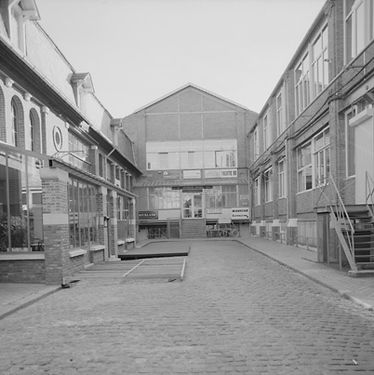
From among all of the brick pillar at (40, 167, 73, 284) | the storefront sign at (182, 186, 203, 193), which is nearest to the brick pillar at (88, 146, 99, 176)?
the brick pillar at (40, 167, 73, 284)

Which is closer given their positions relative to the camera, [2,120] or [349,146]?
[2,120]

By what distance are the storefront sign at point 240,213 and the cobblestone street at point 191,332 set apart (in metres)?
24.3

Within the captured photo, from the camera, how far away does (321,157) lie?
55.5 ft

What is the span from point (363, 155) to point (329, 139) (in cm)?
307

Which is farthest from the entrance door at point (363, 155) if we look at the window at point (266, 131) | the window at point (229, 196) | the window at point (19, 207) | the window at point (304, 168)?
the window at point (229, 196)

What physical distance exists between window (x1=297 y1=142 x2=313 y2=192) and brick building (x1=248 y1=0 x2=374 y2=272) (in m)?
0.05

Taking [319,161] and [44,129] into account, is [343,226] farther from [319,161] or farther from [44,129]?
[44,129]

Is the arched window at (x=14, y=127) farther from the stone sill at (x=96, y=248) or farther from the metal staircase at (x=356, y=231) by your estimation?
the metal staircase at (x=356, y=231)

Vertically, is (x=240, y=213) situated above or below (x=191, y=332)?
above

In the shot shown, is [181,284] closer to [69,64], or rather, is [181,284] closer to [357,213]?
[357,213]

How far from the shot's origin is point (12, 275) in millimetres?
10258

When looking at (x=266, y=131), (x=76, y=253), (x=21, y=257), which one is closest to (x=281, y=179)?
(x=266, y=131)

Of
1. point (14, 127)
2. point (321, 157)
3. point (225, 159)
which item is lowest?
point (321, 157)

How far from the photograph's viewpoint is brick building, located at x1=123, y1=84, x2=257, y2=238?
3422 cm
